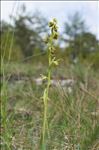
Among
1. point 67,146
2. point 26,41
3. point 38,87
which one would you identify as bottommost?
point 67,146

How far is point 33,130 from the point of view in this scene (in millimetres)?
1938

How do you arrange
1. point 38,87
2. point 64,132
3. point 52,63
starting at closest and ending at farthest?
point 52,63
point 64,132
point 38,87

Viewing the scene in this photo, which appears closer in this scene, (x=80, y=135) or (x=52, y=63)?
(x=52, y=63)

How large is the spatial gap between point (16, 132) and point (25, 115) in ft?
1.89

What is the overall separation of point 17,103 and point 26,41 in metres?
27.7

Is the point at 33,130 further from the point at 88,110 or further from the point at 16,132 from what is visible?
the point at 88,110

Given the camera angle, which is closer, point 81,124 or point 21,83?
point 81,124

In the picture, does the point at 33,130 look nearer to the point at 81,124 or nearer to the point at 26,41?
the point at 81,124

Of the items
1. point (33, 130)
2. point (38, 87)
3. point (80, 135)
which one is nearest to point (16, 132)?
point (33, 130)

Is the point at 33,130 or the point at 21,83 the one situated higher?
the point at 21,83


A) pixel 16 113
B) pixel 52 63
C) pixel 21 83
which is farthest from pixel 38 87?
pixel 52 63

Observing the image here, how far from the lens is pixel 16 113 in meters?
2.47

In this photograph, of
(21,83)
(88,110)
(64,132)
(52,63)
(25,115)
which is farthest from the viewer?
(21,83)

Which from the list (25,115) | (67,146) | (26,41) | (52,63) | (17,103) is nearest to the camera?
(52,63)
